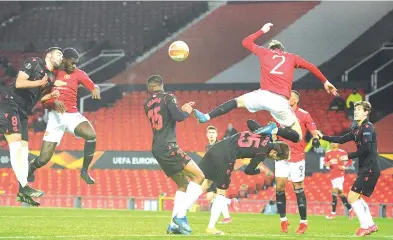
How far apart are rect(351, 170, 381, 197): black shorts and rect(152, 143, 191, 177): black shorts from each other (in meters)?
3.04

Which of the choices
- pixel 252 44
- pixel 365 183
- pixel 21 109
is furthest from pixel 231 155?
pixel 21 109

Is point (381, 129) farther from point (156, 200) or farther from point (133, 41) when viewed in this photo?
point (133, 41)

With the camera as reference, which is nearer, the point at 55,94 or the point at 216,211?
the point at 216,211

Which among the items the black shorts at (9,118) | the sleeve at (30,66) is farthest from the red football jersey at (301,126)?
the black shorts at (9,118)

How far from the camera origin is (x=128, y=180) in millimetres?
30406

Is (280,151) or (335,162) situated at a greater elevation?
(335,162)

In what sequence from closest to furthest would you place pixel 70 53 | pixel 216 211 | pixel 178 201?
pixel 178 201
pixel 216 211
pixel 70 53

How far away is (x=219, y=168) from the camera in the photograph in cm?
1338

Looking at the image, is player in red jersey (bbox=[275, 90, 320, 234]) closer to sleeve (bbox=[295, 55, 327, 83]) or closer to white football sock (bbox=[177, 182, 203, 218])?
sleeve (bbox=[295, 55, 327, 83])

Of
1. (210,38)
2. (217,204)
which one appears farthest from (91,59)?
(217,204)

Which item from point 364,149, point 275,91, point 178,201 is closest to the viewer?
point 178,201

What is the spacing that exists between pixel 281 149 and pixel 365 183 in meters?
1.58

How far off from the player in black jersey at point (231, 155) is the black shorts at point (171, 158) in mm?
765

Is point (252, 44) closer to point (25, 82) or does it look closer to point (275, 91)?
point (275, 91)
